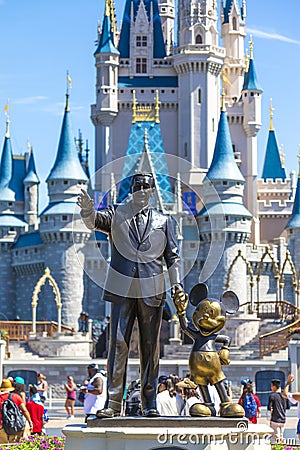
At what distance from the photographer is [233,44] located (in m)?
68.4

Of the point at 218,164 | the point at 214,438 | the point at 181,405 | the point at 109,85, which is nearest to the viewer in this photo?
the point at 214,438

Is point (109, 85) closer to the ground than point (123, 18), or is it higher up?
closer to the ground

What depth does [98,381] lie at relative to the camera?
1403cm

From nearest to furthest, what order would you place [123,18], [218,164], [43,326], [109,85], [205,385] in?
1. [205,385]
2. [43,326]
3. [218,164]
4. [109,85]
5. [123,18]

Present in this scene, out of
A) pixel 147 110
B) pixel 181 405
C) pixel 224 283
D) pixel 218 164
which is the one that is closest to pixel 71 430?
pixel 181 405

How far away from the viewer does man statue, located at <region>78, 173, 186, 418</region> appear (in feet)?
31.2

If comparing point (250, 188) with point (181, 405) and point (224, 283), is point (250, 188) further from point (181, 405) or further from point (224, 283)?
point (181, 405)

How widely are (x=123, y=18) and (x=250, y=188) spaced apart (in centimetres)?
1186

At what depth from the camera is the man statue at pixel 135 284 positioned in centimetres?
952

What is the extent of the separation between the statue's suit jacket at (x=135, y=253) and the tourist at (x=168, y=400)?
289cm

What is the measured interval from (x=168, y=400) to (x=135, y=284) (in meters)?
3.28

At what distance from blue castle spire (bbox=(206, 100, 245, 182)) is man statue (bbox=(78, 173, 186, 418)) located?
43.7 meters

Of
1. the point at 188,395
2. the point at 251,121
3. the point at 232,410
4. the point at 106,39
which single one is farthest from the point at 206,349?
the point at 251,121

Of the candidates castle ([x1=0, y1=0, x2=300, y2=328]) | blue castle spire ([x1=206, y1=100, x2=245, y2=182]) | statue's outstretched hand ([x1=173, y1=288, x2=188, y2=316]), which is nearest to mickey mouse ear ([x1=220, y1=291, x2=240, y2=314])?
statue's outstretched hand ([x1=173, y1=288, x2=188, y2=316])
